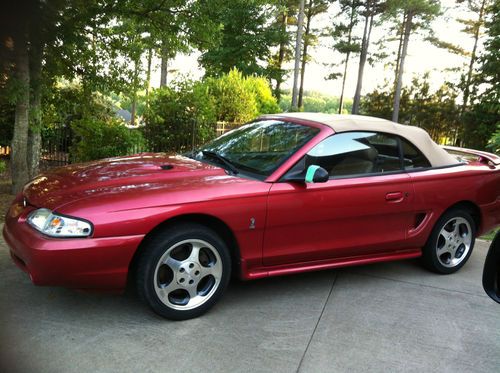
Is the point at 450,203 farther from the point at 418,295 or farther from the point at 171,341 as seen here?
the point at 171,341

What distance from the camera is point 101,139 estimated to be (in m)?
7.98

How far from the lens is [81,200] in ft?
10.2

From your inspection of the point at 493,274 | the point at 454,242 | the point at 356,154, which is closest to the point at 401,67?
the point at 454,242

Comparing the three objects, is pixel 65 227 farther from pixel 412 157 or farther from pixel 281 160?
pixel 412 157

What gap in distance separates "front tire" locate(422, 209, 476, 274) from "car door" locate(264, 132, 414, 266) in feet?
1.44

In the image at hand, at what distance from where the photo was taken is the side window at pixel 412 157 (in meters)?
4.34

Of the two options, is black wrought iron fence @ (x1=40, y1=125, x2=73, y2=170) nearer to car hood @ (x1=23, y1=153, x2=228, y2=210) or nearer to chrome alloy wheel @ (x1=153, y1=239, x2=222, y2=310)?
car hood @ (x1=23, y1=153, x2=228, y2=210)

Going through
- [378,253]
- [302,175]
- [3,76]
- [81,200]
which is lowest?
[378,253]

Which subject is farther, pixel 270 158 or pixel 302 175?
pixel 270 158

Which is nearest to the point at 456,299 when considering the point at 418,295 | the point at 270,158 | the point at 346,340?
the point at 418,295

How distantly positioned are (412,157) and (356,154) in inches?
26.7

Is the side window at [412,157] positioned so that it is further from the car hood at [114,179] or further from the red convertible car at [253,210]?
the car hood at [114,179]

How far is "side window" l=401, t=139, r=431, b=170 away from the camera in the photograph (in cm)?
434

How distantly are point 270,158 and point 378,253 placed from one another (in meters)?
1.32
